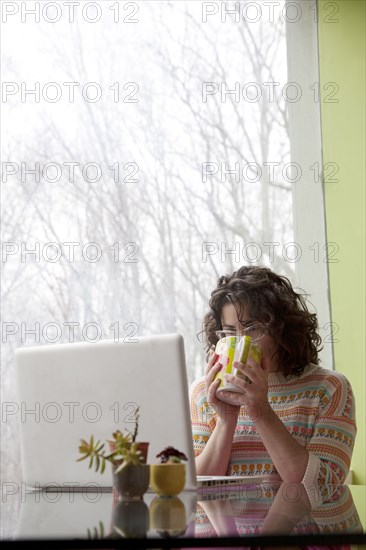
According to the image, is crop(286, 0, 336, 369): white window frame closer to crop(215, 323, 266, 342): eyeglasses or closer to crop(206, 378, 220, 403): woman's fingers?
crop(215, 323, 266, 342): eyeglasses

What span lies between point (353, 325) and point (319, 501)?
1.76m

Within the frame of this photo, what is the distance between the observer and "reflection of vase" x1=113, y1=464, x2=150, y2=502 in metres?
1.45

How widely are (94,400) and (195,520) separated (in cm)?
50

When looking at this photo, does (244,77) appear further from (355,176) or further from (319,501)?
(319,501)

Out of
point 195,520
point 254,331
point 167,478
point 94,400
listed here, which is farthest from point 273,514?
point 254,331

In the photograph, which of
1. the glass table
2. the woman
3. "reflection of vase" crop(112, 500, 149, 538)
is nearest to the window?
the woman

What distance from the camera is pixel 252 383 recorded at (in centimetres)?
187

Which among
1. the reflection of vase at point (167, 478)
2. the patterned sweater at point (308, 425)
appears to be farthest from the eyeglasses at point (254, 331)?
the reflection of vase at point (167, 478)

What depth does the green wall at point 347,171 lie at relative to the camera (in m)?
3.17

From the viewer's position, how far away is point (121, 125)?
10.8 ft

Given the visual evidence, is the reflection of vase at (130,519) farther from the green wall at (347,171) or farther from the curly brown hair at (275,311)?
the green wall at (347,171)

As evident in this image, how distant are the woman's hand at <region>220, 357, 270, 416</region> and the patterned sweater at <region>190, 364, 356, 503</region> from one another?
19 cm

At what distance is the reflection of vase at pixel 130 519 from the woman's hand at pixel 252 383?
19.0 inches

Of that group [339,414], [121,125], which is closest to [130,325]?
[121,125]
